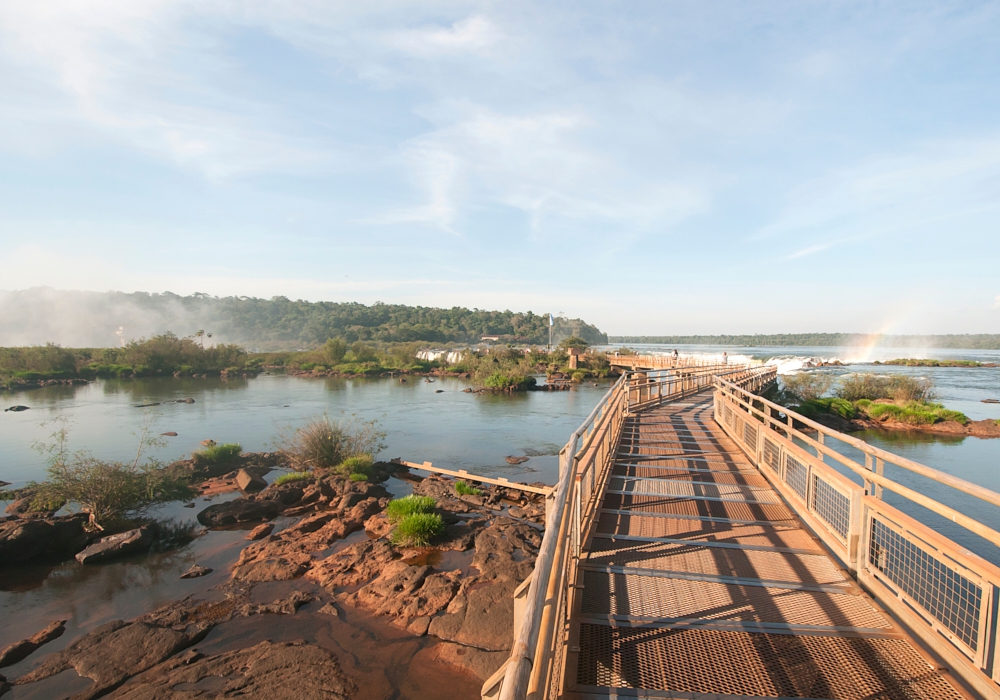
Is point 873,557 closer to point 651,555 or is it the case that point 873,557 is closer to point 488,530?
point 651,555

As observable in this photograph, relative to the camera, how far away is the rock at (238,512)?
13.1 m

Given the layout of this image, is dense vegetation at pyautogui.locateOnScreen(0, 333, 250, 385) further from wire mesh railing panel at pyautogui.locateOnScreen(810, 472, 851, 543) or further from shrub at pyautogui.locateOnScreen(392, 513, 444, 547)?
wire mesh railing panel at pyautogui.locateOnScreen(810, 472, 851, 543)

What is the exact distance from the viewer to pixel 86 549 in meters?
11.1

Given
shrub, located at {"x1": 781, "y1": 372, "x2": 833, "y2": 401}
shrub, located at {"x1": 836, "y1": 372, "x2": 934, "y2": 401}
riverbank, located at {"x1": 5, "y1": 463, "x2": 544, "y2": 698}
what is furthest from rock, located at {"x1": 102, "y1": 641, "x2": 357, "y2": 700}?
shrub, located at {"x1": 836, "y1": 372, "x2": 934, "y2": 401}

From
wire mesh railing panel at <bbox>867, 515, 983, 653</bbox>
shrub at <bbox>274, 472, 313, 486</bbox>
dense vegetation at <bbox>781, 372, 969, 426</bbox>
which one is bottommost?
shrub at <bbox>274, 472, 313, 486</bbox>

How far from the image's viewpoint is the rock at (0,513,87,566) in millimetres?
10891


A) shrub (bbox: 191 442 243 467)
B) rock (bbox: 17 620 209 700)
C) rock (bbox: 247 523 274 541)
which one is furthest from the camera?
shrub (bbox: 191 442 243 467)

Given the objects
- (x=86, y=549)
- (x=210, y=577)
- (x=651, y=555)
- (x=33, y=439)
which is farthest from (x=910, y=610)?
(x=33, y=439)

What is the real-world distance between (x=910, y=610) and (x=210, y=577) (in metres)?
10.8

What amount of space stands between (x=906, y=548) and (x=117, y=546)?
44.7ft

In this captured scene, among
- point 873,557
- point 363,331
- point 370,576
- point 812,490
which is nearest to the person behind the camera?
point 873,557

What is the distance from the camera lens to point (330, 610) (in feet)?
27.2

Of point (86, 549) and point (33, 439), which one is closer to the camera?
point (86, 549)

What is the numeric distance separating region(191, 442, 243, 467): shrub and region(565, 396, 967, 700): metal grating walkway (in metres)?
16.2
